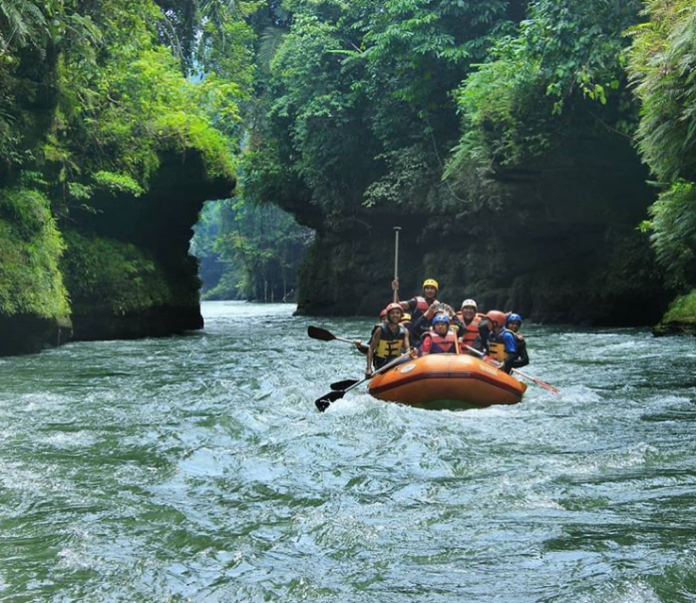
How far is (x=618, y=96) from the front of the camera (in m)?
20.2

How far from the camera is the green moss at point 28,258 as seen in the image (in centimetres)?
1393

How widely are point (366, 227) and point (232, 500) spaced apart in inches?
1018

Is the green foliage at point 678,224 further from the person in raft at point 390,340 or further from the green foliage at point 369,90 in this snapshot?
the green foliage at point 369,90

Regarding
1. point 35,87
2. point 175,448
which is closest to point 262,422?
point 175,448

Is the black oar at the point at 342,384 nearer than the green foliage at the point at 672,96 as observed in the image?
No

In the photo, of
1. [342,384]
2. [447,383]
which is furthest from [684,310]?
[447,383]

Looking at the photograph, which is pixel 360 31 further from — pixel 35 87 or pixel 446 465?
pixel 446 465

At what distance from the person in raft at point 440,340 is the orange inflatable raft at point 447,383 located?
73 cm

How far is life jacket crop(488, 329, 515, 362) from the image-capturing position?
11391 millimetres

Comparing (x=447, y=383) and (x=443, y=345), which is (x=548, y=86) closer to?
(x=443, y=345)

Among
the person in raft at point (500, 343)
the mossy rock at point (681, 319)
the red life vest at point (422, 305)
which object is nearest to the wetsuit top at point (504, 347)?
the person in raft at point (500, 343)

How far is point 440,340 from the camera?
1019cm

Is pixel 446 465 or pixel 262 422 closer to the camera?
pixel 446 465

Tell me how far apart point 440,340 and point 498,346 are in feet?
5.06
